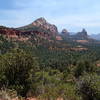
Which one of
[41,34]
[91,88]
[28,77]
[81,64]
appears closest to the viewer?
[91,88]

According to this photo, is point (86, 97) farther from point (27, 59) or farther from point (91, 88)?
point (27, 59)

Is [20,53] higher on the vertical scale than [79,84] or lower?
higher

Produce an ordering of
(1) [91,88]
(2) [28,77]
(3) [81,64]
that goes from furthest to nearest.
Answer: (3) [81,64] < (2) [28,77] < (1) [91,88]

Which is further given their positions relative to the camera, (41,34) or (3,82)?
(41,34)

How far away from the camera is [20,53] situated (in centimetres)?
1959

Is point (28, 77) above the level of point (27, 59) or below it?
below

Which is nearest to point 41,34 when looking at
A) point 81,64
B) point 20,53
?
point 81,64

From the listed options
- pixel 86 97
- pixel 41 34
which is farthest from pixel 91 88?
pixel 41 34

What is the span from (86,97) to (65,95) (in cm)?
163

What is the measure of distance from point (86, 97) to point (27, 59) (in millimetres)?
5553

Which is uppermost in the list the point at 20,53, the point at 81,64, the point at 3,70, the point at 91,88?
the point at 20,53

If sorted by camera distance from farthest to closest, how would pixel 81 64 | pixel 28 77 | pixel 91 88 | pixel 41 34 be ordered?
pixel 41 34
pixel 81 64
pixel 28 77
pixel 91 88

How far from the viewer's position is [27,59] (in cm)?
1917

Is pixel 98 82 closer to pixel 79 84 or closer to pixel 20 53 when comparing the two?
pixel 79 84
